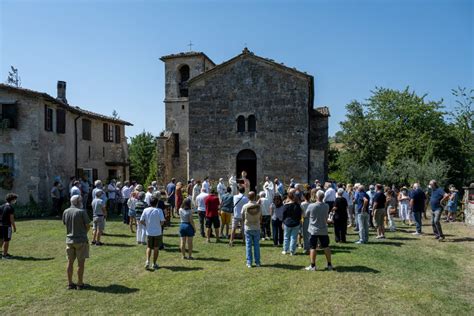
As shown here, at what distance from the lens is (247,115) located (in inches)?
1023

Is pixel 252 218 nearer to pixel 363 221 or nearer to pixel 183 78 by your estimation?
pixel 363 221

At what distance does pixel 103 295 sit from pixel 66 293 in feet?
2.61

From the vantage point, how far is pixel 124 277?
945cm

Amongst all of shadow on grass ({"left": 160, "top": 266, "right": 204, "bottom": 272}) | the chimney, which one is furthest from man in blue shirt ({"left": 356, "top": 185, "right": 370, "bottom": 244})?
the chimney

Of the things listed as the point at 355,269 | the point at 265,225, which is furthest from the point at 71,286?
the point at 265,225

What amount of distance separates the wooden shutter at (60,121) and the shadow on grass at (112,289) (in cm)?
1666

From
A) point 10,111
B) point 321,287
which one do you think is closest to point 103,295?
point 321,287

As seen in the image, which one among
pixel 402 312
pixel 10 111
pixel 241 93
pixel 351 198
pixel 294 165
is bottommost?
pixel 402 312

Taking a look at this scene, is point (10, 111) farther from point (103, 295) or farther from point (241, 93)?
point (103, 295)

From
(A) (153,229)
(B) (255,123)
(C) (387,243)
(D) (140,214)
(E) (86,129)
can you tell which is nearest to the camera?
(A) (153,229)

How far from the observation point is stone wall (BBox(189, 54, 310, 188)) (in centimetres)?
2534

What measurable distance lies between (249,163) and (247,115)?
3088 mm

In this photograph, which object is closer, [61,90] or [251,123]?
[251,123]

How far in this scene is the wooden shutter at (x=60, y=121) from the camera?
915 inches
